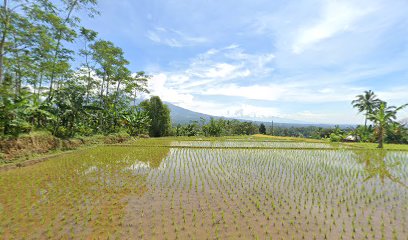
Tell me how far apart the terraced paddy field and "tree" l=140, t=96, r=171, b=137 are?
70.0 feet

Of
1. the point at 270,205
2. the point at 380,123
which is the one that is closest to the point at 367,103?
the point at 380,123

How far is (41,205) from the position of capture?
14.5 ft

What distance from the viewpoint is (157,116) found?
96.5ft

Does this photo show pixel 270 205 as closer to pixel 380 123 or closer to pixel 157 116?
pixel 380 123

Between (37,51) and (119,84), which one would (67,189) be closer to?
(37,51)

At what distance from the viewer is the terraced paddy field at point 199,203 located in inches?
136

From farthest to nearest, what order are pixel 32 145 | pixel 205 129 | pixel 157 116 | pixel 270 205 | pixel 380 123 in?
1. pixel 205 129
2. pixel 157 116
3. pixel 380 123
4. pixel 32 145
5. pixel 270 205

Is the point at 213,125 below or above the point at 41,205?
above

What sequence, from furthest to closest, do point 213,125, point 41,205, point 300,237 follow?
point 213,125
point 41,205
point 300,237

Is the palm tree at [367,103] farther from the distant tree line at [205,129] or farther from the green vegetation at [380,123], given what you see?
the distant tree line at [205,129]

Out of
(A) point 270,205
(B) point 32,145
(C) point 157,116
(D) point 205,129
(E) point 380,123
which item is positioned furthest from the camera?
(D) point 205,129

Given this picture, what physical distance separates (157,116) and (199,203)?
2593 cm

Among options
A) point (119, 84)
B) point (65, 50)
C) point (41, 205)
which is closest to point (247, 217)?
point (41, 205)

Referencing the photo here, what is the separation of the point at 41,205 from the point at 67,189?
1.02m
